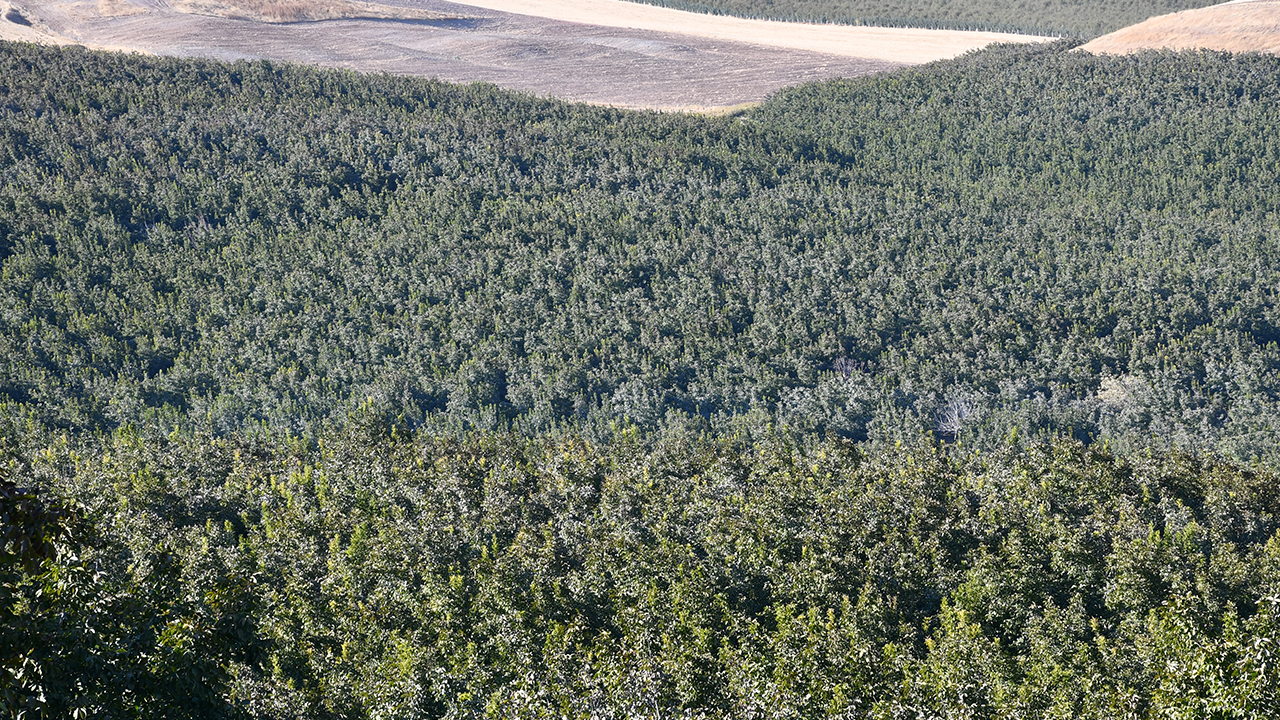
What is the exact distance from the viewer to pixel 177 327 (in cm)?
19725

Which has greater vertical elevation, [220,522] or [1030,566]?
[1030,566]

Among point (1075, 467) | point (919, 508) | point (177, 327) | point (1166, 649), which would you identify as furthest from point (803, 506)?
point (177, 327)

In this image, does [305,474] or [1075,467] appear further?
[305,474]

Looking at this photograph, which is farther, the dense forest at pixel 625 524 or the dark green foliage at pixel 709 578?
the dark green foliage at pixel 709 578

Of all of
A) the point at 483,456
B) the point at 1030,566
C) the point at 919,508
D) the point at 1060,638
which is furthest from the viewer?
the point at 483,456

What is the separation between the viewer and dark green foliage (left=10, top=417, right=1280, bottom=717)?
191ft

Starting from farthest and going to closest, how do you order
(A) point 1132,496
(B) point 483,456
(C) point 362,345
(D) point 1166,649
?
(C) point 362,345 < (B) point 483,456 < (A) point 1132,496 < (D) point 1166,649

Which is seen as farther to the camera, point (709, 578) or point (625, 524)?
point (625, 524)

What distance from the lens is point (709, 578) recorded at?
82625 millimetres

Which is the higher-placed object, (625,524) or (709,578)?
(709,578)

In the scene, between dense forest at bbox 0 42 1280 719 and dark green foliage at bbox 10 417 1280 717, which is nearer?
dense forest at bbox 0 42 1280 719

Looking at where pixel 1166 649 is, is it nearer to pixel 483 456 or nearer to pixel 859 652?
pixel 859 652

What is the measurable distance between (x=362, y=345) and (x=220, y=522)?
296 ft

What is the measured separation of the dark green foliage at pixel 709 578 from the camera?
58.2 meters
